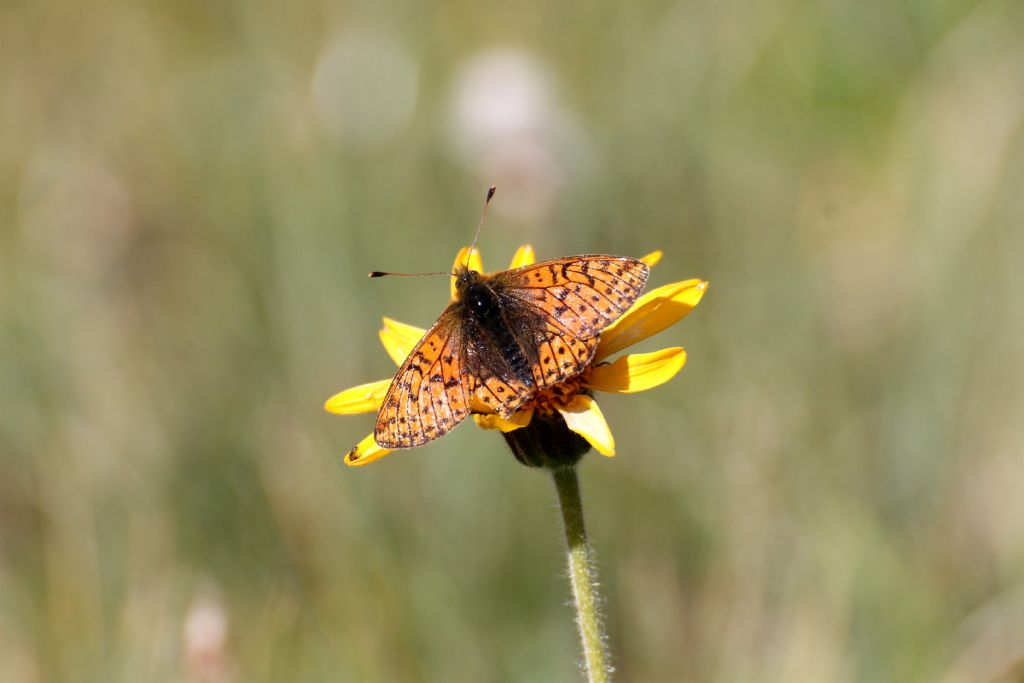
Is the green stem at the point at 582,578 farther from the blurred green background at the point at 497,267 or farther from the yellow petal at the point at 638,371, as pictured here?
the blurred green background at the point at 497,267

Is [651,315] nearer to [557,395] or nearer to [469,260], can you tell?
[557,395]

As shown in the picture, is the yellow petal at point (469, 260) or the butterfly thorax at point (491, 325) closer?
the butterfly thorax at point (491, 325)

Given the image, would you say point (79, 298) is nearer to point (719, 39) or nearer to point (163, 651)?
point (163, 651)

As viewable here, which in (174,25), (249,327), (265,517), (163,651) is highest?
(174,25)

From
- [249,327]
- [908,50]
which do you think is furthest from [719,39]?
[249,327]

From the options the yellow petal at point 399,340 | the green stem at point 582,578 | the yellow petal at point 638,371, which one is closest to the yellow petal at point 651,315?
the yellow petal at point 638,371

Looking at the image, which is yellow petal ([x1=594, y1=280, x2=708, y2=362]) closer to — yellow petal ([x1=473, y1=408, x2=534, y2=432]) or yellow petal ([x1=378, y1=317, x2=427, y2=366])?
yellow petal ([x1=473, y1=408, x2=534, y2=432])
